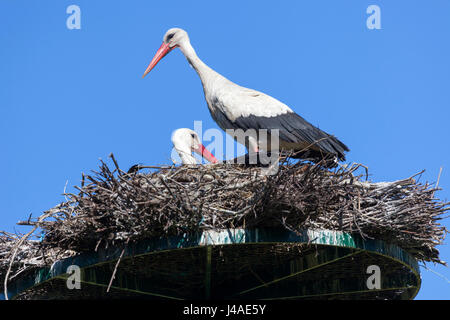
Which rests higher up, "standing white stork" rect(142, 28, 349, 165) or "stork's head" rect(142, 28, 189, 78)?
"stork's head" rect(142, 28, 189, 78)

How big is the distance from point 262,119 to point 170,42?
94.5 inches

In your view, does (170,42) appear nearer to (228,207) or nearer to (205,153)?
(205,153)

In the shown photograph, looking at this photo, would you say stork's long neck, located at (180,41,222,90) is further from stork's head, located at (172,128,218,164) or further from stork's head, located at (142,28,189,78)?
stork's head, located at (172,128,218,164)

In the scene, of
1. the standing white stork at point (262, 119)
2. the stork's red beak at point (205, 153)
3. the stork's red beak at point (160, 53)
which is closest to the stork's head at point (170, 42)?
the stork's red beak at point (160, 53)

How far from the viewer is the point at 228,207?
643cm

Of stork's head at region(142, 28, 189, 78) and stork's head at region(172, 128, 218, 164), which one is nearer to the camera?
stork's head at region(172, 128, 218, 164)

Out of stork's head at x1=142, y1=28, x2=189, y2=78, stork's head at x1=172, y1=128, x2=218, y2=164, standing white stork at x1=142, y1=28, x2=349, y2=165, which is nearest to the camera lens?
standing white stork at x1=142, y1=28, x2=349, y2=165

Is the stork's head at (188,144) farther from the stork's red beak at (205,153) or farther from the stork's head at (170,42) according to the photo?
the stork's head at (170,42)

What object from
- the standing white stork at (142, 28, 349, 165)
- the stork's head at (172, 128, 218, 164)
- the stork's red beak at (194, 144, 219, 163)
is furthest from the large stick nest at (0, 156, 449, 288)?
the stork's red beak at (194, 144, 219, 163)

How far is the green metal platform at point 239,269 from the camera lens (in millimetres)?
6324

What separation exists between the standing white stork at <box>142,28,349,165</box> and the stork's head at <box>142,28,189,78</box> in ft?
3.61

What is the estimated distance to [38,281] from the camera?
22.9 ft

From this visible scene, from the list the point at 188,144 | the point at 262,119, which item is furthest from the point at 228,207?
the point at 188,144

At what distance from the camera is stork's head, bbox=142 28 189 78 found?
1026cm
